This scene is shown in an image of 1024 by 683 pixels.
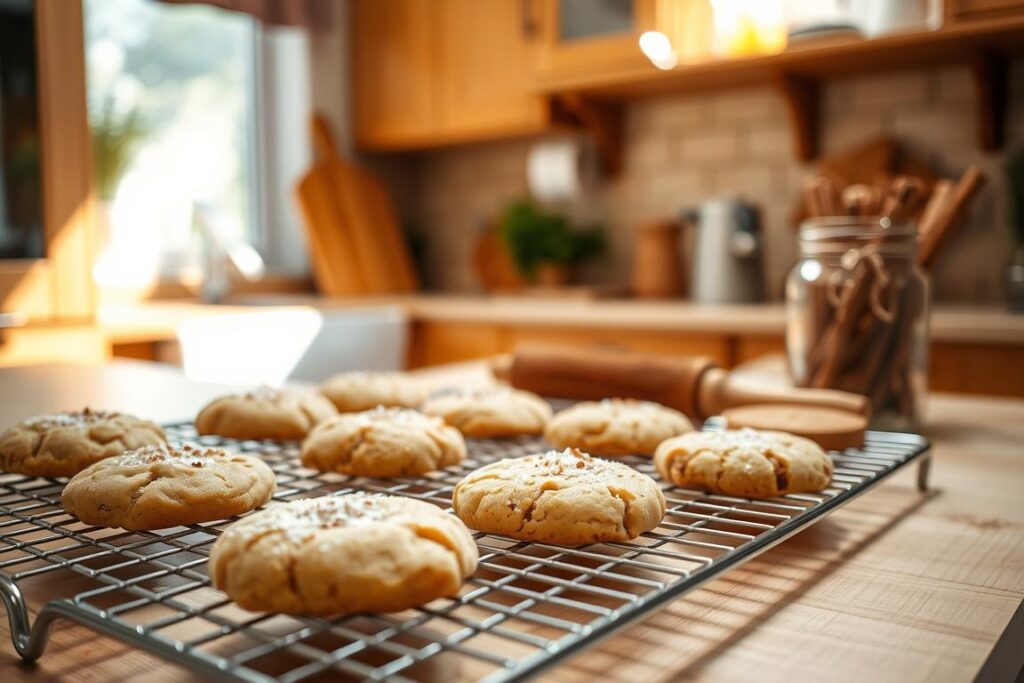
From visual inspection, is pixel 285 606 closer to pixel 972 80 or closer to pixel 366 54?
pixel 972 80

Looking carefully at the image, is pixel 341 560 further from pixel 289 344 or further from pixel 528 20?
pixel 528 20

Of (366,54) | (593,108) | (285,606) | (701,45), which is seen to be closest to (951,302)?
(701,45)

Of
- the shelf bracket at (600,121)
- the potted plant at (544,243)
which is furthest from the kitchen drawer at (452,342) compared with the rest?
the shelf bracket at (600,121)

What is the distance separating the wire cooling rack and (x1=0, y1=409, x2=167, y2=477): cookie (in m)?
0.03

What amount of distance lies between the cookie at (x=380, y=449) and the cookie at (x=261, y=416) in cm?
13

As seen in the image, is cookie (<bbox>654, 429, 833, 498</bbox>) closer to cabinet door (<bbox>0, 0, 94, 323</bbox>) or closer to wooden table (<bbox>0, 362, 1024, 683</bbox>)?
wooden table (<bbox>0, 362, 1024, 683</bbox>)

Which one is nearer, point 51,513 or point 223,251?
point 51,513

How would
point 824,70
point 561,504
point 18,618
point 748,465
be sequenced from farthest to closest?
point 824,70
point 748,465
point 561,504
point 18,618

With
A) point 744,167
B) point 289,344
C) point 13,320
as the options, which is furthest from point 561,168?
point 13,320

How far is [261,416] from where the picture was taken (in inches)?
43.3

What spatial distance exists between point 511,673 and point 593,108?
2.92 m

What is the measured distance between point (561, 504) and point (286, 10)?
3077 mm

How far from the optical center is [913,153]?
2748 mm

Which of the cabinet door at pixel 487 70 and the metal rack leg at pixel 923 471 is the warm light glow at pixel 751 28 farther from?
the metal rack leg at pixel 923 471
